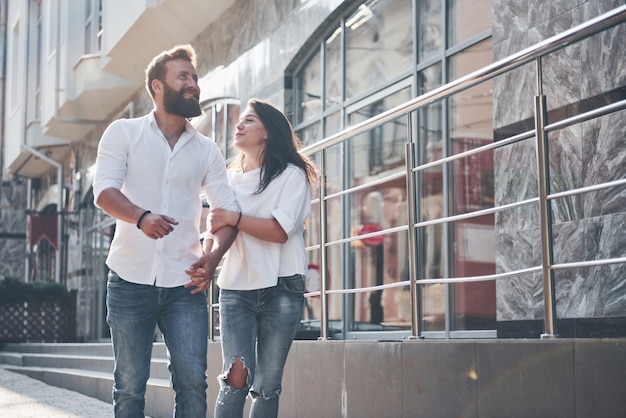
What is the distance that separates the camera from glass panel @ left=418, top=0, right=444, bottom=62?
332 inches

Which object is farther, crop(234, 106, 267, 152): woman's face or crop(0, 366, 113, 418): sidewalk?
crop(0, 366, 113, 418): sidewalk

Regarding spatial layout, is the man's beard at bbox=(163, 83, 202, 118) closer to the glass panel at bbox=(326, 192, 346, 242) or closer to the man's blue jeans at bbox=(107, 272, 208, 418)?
the man's blue jeans at bbox=(107, 272, 208, 418)

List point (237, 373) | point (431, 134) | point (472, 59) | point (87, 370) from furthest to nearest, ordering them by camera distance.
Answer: point (87, 370) < point (431, 134) < point (472, 59) < point (237, 373)

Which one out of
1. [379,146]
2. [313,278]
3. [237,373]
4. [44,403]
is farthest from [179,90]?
[313,278]

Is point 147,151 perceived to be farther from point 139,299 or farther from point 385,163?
point 385,163

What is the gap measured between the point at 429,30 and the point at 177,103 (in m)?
4.58

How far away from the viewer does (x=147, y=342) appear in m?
4.31

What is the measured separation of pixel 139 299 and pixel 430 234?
14.6 ft

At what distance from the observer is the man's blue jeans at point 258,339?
14.4 ft

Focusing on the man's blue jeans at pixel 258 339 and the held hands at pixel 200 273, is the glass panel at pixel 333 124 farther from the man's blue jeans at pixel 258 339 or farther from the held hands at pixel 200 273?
the held hands at pixel 200 273

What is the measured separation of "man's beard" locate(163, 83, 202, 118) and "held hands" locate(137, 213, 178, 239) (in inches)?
24.1

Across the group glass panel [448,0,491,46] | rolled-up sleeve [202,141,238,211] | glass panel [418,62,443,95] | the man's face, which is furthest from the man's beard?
glass panel [418,62,443,95]

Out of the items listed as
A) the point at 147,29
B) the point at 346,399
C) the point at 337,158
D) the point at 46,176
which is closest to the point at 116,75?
the point at 147,29

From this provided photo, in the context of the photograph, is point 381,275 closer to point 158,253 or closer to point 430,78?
point 430,78
